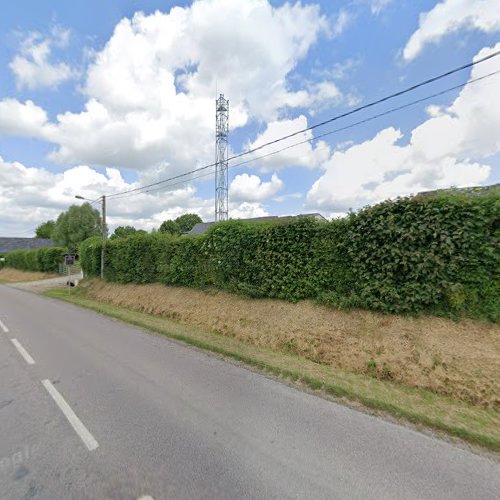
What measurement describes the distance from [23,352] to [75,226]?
38920mm

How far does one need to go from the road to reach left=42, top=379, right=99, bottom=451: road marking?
0.05 feet

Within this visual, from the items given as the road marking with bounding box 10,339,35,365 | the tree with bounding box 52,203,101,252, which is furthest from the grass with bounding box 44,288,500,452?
the tree with bounding box 52,203,101,252

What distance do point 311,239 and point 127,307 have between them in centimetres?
904

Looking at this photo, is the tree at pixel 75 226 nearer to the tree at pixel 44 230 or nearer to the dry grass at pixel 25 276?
the dry grass at pixel 25 276

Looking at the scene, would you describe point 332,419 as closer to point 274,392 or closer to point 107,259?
point 274,392

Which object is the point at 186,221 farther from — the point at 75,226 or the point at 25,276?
the point at 25,276

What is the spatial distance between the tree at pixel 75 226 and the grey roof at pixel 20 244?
23479 millimetres

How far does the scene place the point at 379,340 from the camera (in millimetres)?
5754

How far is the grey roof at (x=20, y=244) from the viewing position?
59094 mm

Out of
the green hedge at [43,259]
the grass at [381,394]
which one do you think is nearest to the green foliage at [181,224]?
the green hedge at [43,259]

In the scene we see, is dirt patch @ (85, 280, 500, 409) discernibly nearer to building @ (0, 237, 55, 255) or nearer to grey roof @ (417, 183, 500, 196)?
grey roof @ (417, 183, 500, 196)

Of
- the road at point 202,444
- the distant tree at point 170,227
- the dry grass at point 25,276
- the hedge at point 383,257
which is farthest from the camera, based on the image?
the distant tree at point 170,227

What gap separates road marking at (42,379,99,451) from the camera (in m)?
3.00

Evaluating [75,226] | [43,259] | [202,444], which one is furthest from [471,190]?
[75,226]
